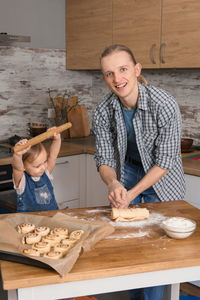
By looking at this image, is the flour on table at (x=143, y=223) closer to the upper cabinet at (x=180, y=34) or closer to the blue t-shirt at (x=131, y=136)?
the blue t-shirt at (x=131, y=136)

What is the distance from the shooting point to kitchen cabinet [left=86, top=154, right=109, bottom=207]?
3107 millimetres

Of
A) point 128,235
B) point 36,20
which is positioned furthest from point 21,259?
point 36,20

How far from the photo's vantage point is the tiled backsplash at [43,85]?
10.3 ft

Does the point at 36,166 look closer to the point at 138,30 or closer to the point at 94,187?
the point at 94,187

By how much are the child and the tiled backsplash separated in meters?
1.50

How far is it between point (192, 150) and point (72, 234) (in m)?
1.75

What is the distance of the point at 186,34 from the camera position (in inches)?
103

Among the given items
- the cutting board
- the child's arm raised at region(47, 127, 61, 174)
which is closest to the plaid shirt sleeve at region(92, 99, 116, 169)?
the child's arm raised at region(47, 127, 61, 174)

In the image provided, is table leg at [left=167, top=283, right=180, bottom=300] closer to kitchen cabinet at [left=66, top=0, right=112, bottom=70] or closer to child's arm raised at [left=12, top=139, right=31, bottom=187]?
child's arm raised at [left=12, top=139, right=31, bottom=187]

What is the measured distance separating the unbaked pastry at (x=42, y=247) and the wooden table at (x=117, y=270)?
0.09m

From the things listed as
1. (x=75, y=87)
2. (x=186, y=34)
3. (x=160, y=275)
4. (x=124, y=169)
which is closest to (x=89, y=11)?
(x=75, y=87)

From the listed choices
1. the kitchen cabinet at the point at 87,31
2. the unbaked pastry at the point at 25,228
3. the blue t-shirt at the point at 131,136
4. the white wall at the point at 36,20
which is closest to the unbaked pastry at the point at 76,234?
the unbaked pastry at the point at 25,228

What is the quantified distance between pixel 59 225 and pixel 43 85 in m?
2.31

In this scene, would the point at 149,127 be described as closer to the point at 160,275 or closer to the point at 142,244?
the point at 142,244
